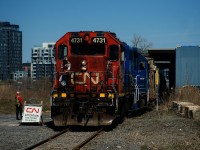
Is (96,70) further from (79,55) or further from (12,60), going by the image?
(12,60)

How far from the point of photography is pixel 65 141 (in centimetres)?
1139

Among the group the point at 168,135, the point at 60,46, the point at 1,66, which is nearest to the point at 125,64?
the point at 60,46

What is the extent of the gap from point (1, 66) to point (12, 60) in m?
10.5

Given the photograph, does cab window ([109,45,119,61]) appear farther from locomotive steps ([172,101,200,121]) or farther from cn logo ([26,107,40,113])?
locomotive steps ([172,101,200,121])

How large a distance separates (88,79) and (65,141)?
368 centimetres

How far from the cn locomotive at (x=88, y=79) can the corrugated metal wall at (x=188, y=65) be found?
17.4m

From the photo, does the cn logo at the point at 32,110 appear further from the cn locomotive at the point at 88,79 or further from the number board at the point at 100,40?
the number board at the point at 100,40

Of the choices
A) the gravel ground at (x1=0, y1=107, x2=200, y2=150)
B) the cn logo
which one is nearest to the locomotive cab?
the gravel ground at (x1=0, y1=107, x2=200, y2=150)

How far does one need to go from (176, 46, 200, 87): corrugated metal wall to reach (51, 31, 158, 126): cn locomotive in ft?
57.1

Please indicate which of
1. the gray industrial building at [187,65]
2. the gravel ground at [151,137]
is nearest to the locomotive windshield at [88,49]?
the gravel ground at [151,137]

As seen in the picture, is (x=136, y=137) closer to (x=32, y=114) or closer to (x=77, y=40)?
(x=77, y=40)

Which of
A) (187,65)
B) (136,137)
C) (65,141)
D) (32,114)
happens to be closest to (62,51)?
(32,114)

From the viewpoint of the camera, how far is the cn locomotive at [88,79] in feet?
45.8

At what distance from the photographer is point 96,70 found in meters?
14.6
